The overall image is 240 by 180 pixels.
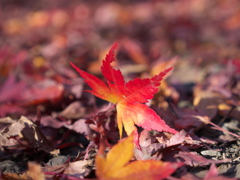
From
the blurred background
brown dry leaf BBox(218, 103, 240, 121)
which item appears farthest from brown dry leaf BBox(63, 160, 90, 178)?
brown dry leaf BBox(218, 103, 240, 121)

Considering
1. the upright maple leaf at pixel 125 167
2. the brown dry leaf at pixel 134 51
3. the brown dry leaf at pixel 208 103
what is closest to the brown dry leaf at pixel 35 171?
the upright maple leaf at pixel 125 167

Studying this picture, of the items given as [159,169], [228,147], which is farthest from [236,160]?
[159,169]

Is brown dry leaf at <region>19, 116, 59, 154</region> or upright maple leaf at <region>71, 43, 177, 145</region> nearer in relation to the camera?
upright maple leaf at <region>71, 43, 177, 145</region>

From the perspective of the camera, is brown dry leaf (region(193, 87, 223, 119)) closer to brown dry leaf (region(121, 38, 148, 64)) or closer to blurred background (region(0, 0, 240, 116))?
blurred background (region(0, 0, 240, 116))

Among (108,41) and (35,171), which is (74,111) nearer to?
(35,171)

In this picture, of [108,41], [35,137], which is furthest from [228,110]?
[108,41]

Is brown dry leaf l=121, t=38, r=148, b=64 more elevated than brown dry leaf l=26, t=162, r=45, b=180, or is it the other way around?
brown dry leaf l=121, t=38, r=148, b=64

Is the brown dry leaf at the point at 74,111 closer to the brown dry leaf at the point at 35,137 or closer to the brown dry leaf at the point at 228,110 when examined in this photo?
the brown dry leaf at the point at 35,137
